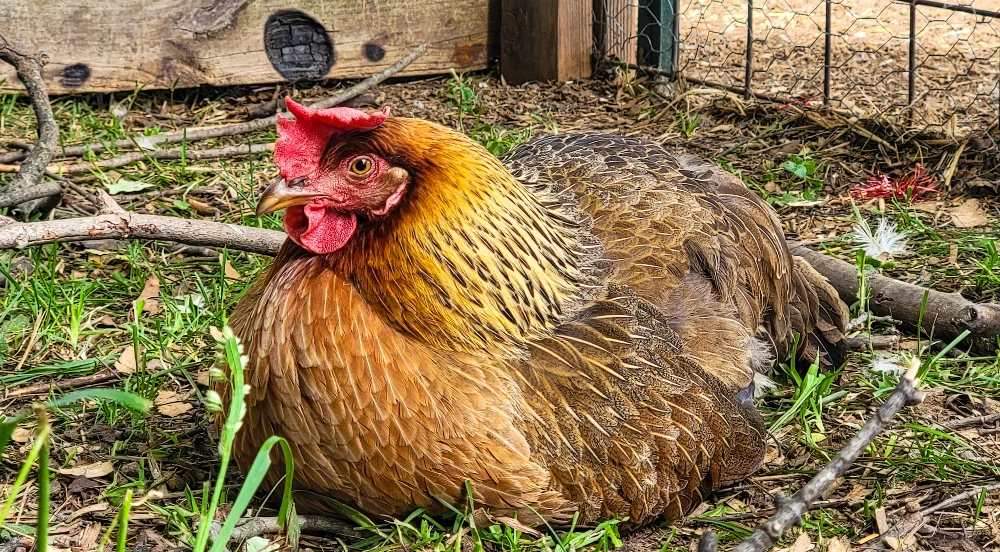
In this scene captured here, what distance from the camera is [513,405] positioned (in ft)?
9.13

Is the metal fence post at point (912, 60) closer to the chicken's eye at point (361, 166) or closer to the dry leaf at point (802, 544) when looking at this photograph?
the dry leaf at point (802, 544)

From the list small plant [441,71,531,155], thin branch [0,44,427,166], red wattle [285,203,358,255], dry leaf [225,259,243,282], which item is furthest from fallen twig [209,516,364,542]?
Answer: thin branch [0,44,427,166]

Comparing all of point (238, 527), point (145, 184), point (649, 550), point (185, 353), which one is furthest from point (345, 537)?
point (145, 184)

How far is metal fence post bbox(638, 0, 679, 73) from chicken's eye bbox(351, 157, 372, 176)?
4095 millimetres

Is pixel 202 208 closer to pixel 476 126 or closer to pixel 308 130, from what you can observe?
pixel 476 126

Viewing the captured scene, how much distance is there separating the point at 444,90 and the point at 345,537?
4010 millimetres

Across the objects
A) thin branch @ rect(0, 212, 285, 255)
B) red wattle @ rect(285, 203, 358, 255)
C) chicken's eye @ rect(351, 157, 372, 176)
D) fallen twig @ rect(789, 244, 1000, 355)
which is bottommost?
fallen twig @ rect(789, 244, 1000, 355)

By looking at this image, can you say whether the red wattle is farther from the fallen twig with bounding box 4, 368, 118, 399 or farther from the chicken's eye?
the fallen twig with bounding box 4, 368, 118, 399

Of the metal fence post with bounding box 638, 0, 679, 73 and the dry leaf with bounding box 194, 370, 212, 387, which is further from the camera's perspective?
the metal fence post with bounding box 638, 0, 679, 73

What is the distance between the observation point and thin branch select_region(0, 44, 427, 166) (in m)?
5.34

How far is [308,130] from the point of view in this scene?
2734mm

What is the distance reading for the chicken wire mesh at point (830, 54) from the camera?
232 inches

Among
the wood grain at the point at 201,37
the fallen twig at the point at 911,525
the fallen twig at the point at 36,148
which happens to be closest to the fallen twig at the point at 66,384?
the fallen twig at the point at 36,148

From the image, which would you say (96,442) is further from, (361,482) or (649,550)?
(649,550)
